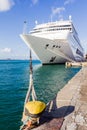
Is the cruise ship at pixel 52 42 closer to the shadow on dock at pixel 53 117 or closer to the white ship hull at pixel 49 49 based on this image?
the white ship hull at pixel 49 49

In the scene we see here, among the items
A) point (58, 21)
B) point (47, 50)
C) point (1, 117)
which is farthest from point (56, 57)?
point (1, 117)

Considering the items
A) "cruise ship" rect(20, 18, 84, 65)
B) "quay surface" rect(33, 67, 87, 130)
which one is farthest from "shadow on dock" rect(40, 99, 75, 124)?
"cruise ship" rect(20, 18, 84, 65)

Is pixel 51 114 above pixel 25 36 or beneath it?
beneath

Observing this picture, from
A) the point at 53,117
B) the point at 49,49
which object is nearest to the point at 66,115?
the point at 53,117

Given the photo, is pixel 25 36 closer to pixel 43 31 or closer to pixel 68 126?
pixel 43 31

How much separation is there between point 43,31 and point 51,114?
51.1 m

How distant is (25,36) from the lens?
43844mm

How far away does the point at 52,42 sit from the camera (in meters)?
49.2

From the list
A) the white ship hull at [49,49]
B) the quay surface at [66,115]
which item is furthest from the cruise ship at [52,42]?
the quay surface at [66,115]

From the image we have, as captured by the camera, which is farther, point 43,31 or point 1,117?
point 43,31

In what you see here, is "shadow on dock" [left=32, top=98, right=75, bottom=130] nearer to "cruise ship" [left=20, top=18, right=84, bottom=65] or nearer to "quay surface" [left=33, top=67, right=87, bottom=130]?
"quay surface" [left=33, top=67, right=87, bottom=130]

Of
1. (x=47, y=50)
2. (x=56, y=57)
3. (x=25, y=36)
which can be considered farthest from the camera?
(x=56, y=57)

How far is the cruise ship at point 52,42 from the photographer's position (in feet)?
152

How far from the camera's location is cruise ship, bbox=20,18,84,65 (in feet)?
152
